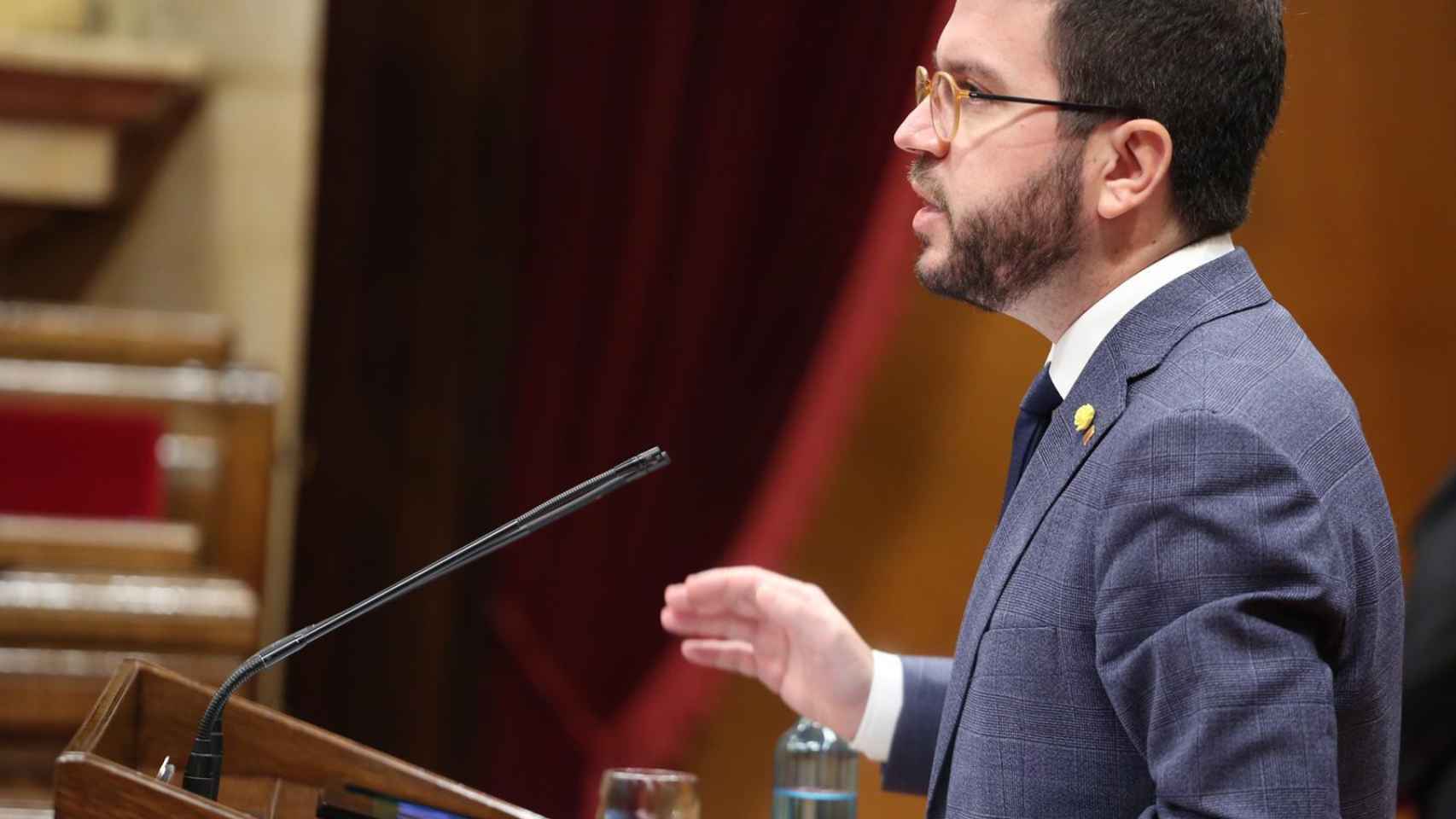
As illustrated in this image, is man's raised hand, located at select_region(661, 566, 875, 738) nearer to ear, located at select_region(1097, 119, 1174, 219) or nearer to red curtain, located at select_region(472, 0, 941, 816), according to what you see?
ear, located at select_region(1097, 119, 1174, 219)

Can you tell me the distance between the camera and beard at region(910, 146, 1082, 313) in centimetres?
109

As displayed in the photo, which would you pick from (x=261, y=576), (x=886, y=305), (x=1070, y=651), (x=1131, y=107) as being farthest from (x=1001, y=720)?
(x=261, y=576)

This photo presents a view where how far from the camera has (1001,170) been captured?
1.11m

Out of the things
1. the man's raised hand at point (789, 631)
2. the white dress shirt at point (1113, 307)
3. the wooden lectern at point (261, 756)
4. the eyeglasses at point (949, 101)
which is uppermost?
the eyeglasses at point (949, 101)

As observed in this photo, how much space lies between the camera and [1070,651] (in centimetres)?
98

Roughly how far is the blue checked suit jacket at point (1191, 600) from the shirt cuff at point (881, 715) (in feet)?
0.85

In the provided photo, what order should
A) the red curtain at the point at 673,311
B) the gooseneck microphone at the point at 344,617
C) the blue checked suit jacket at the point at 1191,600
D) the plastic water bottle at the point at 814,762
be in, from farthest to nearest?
the red curtain at the point at 673,311 → the plastic water bottle at the point at 814,762 → the gooseneck microphone at the point at 344,617 → the blue checked suit jacket at the point at 1191,600

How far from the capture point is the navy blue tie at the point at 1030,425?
116 centimetres

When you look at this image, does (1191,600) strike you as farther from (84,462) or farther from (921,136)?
(84,462)

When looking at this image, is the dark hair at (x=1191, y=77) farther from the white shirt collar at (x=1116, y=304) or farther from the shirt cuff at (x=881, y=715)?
the shirt cuff at (x=881, y=715)

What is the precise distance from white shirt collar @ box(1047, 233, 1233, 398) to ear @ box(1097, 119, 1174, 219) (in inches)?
1.7

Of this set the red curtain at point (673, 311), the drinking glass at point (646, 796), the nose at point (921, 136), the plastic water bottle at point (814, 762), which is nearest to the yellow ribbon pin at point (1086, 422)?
the nose at point (921, 136)

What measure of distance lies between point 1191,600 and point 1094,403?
0.18 meters

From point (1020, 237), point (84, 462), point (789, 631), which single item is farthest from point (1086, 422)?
point (84, 462)
